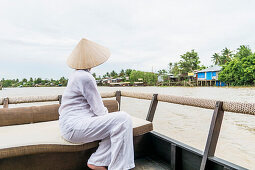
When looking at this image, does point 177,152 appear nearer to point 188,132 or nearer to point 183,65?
point 188,132

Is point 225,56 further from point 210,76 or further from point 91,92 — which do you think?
point 91,92

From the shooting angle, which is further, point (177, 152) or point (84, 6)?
point (84, 6)

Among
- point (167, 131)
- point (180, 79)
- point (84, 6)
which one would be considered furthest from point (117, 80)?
point (167, 131)

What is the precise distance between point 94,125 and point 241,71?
31.9 meters

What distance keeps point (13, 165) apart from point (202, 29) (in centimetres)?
7038

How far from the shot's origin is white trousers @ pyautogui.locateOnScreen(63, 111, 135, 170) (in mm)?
1240

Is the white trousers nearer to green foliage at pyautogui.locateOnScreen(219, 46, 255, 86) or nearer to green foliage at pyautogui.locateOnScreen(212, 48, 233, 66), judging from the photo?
green foliage at pyautogui.locateOnScreen(219, 46, 255, 86)

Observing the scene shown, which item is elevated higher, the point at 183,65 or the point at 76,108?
the point at 183,65

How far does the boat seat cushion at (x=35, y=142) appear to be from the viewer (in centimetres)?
121

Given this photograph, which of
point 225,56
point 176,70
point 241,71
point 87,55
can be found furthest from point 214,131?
point 176,70

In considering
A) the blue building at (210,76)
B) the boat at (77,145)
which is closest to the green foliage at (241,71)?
the blue building at (210,76)

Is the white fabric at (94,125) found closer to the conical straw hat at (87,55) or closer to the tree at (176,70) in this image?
the conical straw hat at (87,55)

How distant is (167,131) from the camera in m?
8.56

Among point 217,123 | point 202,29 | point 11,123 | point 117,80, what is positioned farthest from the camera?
point 117,80
